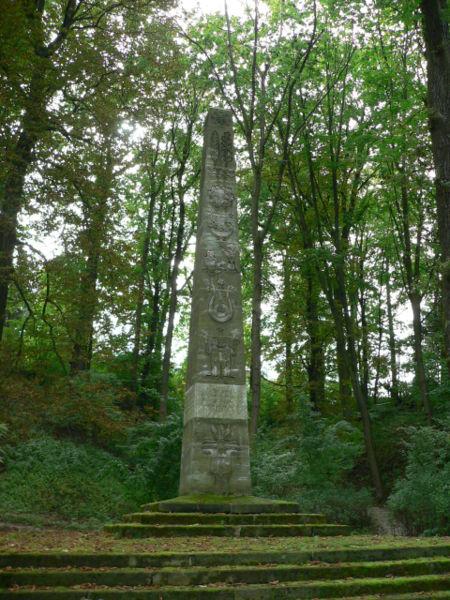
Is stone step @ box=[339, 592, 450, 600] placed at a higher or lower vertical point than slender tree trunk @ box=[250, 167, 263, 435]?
lower

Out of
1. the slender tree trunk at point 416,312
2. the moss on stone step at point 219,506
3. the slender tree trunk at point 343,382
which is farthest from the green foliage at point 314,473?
the slender tree trunk at point 343,382

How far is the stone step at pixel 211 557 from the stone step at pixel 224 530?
192cm

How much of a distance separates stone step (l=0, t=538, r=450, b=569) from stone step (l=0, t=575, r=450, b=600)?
1.64 ft

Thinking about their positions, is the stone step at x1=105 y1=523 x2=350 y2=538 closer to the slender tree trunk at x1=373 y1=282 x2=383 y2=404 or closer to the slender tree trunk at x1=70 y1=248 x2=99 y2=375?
the slender tree trunk at x1=70 y1=248 x2=99 y2=375

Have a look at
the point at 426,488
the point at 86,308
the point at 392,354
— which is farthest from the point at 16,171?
the point at 392,354

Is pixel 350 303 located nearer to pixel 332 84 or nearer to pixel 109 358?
pixel 332 84

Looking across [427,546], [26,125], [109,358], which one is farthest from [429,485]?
[26,125]

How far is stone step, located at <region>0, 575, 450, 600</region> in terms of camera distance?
5.06m

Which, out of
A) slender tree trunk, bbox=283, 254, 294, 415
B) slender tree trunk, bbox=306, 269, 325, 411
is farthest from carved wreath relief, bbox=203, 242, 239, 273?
slender tree trunk, bbox=283, 254, 294, 415

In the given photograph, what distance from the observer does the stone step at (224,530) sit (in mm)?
7980

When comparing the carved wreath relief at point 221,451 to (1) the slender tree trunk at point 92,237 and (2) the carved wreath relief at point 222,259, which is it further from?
(1) the slender tree trunk at point 92,237

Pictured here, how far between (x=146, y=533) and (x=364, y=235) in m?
18.6

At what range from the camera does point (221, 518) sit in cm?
881

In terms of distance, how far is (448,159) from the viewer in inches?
384
